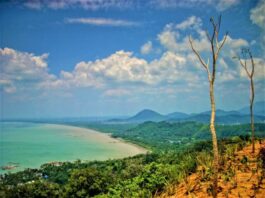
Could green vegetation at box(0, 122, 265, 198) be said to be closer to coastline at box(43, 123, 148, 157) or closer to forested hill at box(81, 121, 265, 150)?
coastline at box(43, 123, 148, 157)

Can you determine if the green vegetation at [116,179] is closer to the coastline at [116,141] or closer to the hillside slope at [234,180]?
the hillside slope at [234,180]

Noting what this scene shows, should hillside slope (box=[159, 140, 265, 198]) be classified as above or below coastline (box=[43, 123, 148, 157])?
above

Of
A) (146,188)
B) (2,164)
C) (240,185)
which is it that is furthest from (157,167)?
(2,164)

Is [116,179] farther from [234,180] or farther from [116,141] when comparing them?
[116,141]

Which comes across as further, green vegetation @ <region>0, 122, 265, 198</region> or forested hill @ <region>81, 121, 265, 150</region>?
forested hill @ <region>81, 121, 265, 150</region>

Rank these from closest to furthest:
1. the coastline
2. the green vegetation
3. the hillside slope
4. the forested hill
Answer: the hillside slope
the green vegetation
the coastline
the forested hill

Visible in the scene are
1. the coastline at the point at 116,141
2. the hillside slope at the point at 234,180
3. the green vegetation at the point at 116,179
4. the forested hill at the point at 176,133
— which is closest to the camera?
the hillside slope at the point at 234,180

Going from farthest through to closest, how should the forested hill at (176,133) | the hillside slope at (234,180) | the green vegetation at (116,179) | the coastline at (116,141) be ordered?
the forested hill at (176,133) → the coastline at (116,141) → the green vegetation at (116,179) → the hillside slope at (234,180)

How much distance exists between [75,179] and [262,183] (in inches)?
380

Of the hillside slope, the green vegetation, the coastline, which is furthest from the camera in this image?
the coastline

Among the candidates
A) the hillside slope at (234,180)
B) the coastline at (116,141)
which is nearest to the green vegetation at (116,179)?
the hillside slope at (234,180)

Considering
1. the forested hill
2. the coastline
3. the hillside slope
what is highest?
the hillside slope

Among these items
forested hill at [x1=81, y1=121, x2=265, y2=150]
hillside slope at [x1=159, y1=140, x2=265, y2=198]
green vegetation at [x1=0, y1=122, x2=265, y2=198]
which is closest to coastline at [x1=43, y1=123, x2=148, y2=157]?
forested hill at [x1=81, y1=121, x2=265, y2=150]

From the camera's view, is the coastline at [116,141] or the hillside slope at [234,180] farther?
the coastline at [116,141]
